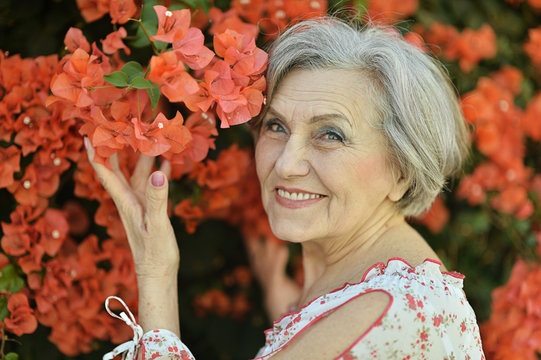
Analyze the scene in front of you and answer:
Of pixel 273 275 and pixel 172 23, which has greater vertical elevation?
pixel 172 23

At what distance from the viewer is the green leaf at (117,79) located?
140 cm

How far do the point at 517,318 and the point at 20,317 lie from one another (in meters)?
1.82

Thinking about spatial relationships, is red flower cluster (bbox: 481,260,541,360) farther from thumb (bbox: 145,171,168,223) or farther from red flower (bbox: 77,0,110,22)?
red flower (bbox: 77,0,110,22)

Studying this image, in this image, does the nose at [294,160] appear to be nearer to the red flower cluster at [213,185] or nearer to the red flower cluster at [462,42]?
the red flower cluster at [213,185]

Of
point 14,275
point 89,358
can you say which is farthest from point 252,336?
point 14,275

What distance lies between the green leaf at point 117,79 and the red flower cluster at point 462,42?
165 centimetres

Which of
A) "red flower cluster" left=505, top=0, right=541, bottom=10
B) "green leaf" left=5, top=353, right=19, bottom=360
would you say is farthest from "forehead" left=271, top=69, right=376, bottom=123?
"red flower cluster" left=505, top=0, right=541, bottom=10

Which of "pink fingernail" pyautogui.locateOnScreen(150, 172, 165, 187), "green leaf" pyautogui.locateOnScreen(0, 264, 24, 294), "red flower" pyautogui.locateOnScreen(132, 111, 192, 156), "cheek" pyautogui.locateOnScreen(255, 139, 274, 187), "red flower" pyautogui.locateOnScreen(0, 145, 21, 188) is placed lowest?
"green leaf" pyautogui.locateOnScreen(0, 264, 24, 294)

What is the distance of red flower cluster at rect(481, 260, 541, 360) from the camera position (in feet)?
7.57

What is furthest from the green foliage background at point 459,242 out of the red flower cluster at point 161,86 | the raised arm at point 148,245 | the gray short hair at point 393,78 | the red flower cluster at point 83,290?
the red flower cluster at point 161,86

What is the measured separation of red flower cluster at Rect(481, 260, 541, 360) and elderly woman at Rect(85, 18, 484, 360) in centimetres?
75

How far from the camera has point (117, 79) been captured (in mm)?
1407

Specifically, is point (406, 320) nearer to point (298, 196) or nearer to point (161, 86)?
point (298, 196)

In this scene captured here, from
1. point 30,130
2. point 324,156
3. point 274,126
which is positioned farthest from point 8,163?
point 324,156
